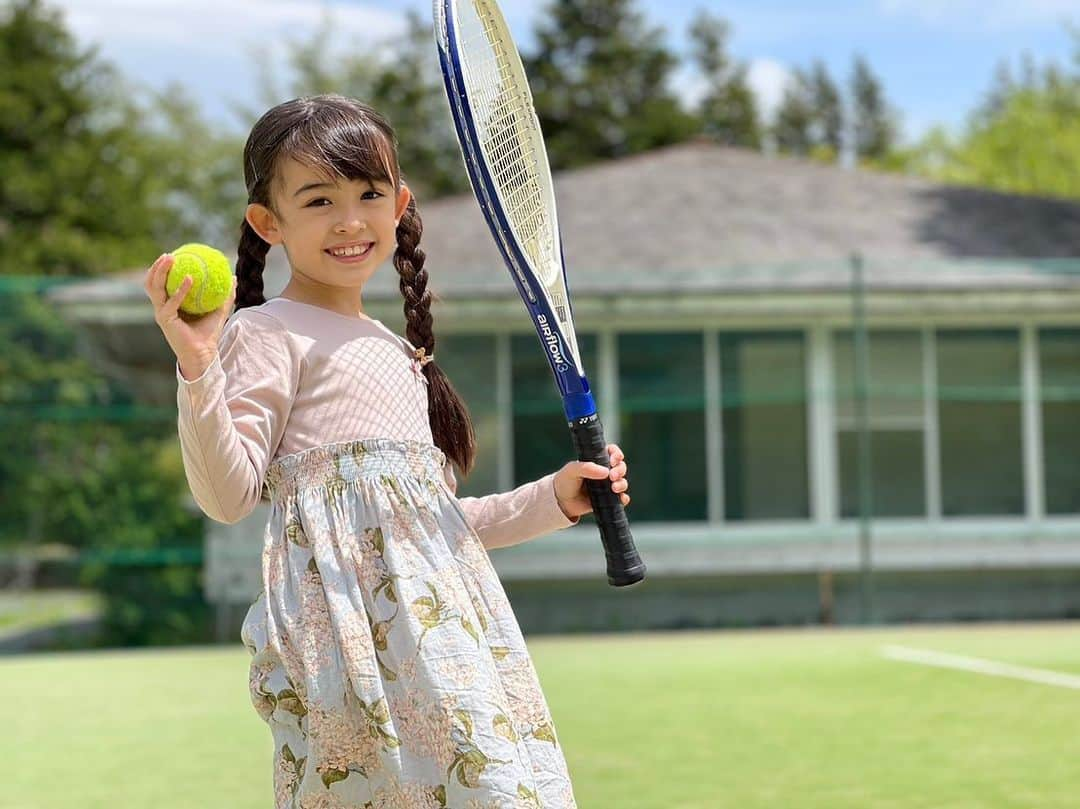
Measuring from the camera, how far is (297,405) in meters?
2.81

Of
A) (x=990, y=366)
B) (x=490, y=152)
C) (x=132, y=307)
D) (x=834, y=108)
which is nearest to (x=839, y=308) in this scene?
(x=990, y=366)

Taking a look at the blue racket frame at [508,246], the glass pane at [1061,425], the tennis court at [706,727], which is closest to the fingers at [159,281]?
the blue racket frame at [508,246]

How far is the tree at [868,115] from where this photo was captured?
2539 inches

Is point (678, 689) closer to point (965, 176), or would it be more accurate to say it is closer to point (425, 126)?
point (425, 126)

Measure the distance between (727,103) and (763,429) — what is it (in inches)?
1347

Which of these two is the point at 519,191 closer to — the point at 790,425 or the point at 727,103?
the point at 790,425

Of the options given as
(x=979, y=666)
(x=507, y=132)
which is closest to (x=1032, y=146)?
(x=979, y=666)

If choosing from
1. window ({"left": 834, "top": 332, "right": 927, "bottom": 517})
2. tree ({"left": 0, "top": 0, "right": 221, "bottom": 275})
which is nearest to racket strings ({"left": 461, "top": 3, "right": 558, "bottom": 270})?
window ({"left": 834, "top": 332, "right": 927, "bottom": 517})

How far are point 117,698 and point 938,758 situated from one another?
4.29m

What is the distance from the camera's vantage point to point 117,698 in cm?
867

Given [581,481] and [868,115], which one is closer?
[581,481]

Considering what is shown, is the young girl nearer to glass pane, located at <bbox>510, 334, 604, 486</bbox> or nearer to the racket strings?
the racket strings

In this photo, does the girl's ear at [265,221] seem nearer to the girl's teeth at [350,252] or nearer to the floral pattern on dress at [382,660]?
the girl's teeth at [350,252]

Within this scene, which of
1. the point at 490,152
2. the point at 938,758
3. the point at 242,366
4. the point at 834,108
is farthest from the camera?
the point at 834,108
